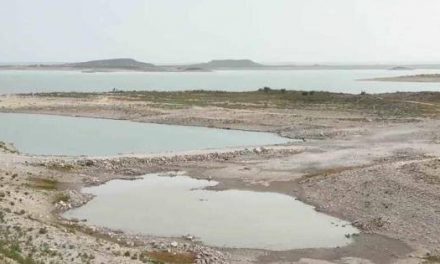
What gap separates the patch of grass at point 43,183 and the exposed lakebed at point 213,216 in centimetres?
183

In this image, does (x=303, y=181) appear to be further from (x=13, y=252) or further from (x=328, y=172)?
(x=13, y=252)

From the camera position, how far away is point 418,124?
192 ft

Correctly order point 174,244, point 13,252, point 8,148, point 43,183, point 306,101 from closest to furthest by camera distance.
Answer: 1. point 13,252
2. point 174,244
3. point 43,183
4. point 8,148
5. point 306,101

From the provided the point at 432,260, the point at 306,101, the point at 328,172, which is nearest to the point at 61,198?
the point at 328,172

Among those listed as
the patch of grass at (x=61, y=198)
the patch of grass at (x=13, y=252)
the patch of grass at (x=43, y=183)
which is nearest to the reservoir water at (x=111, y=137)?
the patch of grass at (x=43, y=183)

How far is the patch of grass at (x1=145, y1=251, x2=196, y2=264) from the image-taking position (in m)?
20.4

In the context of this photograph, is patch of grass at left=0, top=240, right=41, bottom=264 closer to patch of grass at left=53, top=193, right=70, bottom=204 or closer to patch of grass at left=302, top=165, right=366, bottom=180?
patch of grass at left=53, top=193, right=70, bottom=204

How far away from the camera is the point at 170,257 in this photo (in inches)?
821

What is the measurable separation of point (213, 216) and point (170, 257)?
22.2 feet

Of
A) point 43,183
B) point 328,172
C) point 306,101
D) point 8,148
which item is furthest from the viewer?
point 306,101

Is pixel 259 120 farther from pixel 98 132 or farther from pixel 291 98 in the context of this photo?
pixel 291 98

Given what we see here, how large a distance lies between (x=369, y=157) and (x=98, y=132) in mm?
28372

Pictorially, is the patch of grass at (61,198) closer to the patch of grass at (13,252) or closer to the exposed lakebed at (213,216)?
the exposed lakebed at (213,216)

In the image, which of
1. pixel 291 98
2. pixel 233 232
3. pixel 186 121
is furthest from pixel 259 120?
pixel 233 232
